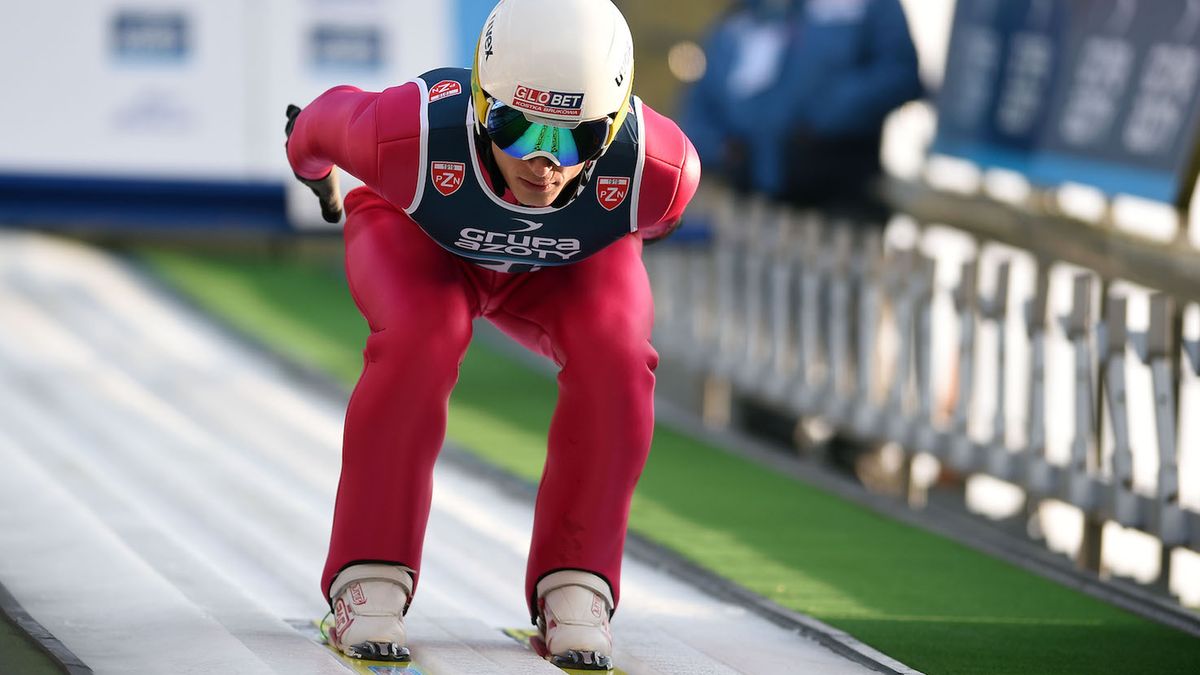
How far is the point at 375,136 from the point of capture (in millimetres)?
3645

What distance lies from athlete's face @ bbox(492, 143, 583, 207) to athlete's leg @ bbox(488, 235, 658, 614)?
305 mm

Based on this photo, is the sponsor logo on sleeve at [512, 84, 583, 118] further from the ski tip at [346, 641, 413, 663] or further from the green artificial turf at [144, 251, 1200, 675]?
the green artificial turf at [144, 251, 1200, 675]

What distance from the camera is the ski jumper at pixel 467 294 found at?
3648 millimetres

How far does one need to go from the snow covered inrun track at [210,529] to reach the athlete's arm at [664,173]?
974 millimetres

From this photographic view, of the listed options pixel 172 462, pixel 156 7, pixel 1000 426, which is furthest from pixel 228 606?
pixel 156 7

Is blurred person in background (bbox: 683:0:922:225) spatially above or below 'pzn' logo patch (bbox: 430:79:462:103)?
below

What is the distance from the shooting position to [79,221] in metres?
8.77

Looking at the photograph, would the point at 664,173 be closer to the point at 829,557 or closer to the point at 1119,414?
the point at 829,557

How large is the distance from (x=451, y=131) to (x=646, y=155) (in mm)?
400

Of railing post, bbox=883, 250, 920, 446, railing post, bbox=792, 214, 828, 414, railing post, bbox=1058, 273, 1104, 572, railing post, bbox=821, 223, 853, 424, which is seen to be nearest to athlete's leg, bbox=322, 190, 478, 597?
railing post, bbox=1058, 273, 1104, 572

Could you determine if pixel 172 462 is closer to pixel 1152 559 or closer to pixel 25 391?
pixel 25 391

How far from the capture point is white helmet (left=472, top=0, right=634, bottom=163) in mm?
3408

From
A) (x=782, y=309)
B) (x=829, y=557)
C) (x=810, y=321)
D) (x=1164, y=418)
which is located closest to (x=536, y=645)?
(x=829, y=557)

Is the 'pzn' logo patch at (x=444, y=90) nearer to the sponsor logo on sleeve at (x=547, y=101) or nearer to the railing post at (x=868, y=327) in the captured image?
the sponsor logo on sleeve at (x=547, y=101)
